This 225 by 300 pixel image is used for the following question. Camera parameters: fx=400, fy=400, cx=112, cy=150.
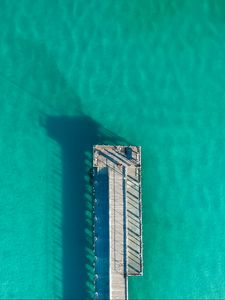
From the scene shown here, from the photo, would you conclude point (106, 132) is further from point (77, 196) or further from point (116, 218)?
point (116, 218)

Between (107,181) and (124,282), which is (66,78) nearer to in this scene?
(107,181)

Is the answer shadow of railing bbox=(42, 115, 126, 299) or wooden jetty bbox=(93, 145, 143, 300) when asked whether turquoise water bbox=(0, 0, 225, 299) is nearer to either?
shadow of railing bbox=(42, 115, 126, 299)

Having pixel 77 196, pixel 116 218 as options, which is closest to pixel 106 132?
pixel 77 196

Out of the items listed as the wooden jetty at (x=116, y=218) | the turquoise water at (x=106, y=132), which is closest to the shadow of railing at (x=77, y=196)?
the turquoise water at (x=106, y=132)

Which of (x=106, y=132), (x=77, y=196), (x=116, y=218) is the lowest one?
(x=116, y=218)

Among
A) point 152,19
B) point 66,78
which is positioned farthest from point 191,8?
point 66,78

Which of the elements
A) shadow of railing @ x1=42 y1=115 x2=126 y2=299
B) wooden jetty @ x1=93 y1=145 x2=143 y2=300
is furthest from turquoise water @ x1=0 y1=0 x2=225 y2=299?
wooden jetty @ x1=93 y1=145 x2=143 y2=300
